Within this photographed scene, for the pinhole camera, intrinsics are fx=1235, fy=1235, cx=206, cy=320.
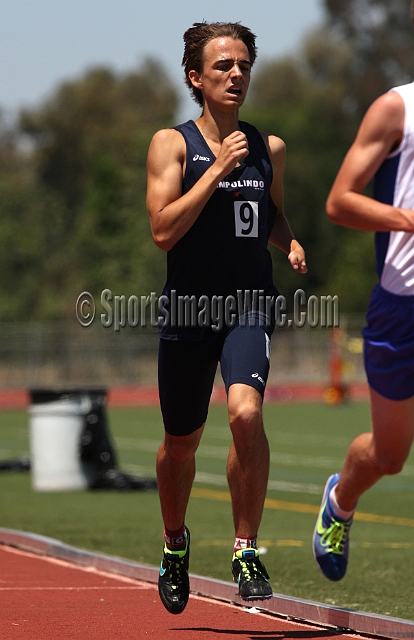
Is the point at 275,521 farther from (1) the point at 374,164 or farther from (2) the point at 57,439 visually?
(1) the point at 374,164

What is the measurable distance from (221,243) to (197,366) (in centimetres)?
62

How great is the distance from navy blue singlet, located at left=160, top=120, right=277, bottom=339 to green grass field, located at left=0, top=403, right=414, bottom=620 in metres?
2.06

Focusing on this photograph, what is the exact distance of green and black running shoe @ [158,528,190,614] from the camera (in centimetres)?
607

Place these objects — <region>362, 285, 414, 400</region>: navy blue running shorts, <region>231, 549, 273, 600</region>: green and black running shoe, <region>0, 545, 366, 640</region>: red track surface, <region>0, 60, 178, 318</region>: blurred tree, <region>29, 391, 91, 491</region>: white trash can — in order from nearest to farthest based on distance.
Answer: <region>362, 285, 414, 400</region>: navy blue running shorts
<region>231, 549, 273, 600</region>: green and black running shoe
<region>0, 545, 366, 640</region>: red track surface
<region>29, 391, 91, 491</region>: white trash can
<region>0, 60, 178, 318</region>: blurred tree

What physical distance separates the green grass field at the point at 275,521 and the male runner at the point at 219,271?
1318 millimetres

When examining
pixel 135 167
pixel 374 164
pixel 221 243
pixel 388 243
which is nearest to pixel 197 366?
pixel 221 243

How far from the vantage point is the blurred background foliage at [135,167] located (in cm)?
5934

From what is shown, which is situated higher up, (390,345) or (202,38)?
(202,38)

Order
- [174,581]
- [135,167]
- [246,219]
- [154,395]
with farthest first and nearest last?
[135,167], [154,395], [174,581], [246,219]

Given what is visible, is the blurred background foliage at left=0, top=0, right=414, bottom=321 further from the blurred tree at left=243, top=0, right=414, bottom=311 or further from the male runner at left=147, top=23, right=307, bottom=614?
the male runner at left=147, top=23, right=307, bottom=614

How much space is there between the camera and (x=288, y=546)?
1036 cm

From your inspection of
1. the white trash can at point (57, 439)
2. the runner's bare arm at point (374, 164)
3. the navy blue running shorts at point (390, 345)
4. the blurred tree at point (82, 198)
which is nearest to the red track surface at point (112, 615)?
the navy blue running shorts at point (390, 345)

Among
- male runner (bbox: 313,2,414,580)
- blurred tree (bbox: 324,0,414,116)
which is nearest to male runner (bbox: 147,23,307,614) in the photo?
male runner (bbox: 313,2,414,580)

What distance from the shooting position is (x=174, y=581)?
616 centimetres
